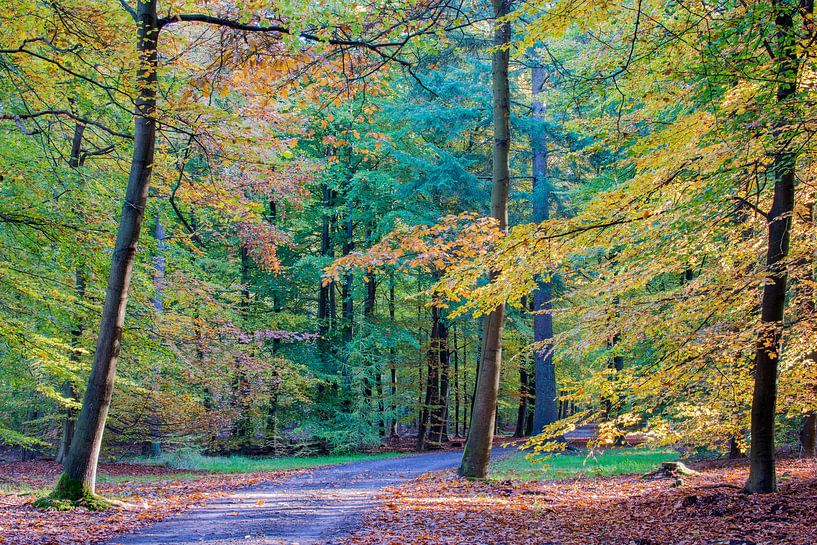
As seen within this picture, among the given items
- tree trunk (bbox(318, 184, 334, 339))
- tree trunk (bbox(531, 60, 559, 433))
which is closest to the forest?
tree trunk (bbox(531, 60, 559, 433))

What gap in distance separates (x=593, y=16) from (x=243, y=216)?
7605 millimetres

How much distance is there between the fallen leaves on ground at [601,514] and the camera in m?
5.70

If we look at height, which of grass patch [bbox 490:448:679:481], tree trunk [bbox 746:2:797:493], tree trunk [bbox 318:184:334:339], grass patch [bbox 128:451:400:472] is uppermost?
tree trunk [bbox 318:184:334:339]

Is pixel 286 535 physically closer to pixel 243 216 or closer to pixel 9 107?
pixel 243 216

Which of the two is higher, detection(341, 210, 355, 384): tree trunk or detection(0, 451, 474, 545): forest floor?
detection(341, 210, 355, 384): tree trunk

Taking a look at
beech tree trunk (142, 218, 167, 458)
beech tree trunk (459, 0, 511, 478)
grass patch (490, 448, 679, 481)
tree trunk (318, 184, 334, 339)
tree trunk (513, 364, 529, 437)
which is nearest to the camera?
beech tree trunk (459, 0, 511, 478)

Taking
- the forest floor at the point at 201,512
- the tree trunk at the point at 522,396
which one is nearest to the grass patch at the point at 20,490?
the forest floor at the point at 201,512

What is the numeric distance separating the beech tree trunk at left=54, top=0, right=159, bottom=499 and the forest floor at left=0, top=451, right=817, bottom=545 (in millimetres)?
620

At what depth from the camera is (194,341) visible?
1213cm

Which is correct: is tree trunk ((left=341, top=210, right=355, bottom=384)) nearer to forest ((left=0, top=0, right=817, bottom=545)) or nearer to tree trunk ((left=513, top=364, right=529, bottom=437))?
forest ((left=0, top=0, right=817, bottom=545))

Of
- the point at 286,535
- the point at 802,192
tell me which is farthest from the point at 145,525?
the point at 802,192

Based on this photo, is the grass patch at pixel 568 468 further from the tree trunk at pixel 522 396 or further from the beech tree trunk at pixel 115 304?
the tree trunk at pixel 522 396

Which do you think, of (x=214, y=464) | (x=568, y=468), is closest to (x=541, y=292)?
(x=568, y=468)

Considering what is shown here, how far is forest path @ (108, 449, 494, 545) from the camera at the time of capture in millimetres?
5684
